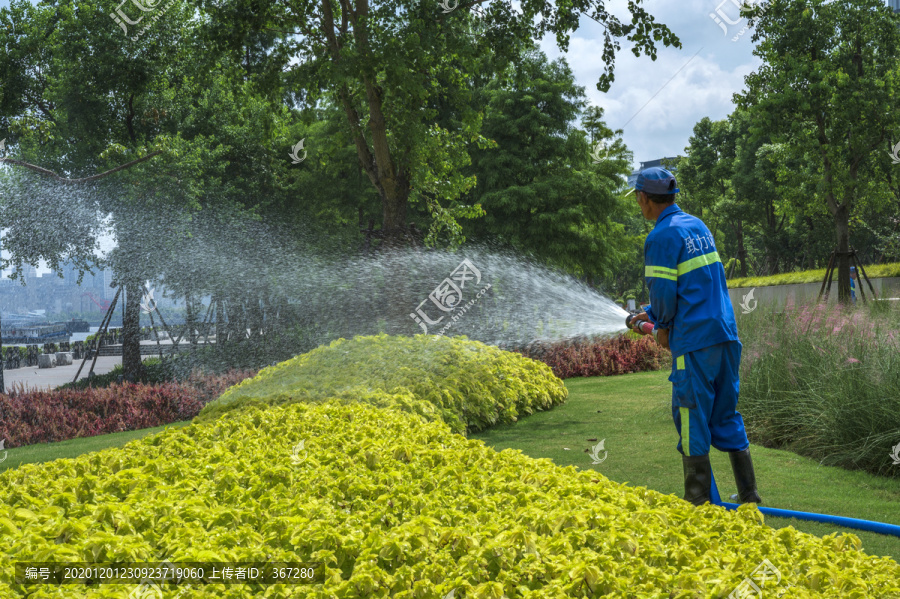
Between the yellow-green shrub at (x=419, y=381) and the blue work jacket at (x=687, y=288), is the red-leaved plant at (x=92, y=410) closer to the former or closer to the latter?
the yellow-green shrub at (x=419, y=381)

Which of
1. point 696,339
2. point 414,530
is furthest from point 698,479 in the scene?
point 414,530

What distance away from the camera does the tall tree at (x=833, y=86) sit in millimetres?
16344

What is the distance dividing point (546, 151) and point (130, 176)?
10196mm

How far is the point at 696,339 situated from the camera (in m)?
3.66

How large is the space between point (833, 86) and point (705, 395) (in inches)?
632

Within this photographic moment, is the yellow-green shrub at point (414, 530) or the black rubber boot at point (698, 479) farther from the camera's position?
the black rubber boot at point (698, 479)

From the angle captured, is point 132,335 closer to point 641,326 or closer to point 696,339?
point 641,326

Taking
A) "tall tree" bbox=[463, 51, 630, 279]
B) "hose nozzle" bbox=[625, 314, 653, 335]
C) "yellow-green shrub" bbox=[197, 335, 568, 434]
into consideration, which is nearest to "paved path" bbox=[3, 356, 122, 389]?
"tall tree" bbox=[463, 51, 630, 279]

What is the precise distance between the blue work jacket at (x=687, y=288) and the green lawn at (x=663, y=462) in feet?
4.13

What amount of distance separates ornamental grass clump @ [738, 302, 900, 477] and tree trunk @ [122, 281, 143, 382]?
1332 centimetres

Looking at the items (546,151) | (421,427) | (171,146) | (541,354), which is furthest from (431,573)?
(546,151)

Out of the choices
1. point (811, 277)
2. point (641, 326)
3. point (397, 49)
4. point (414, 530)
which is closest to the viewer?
point (414, 530)

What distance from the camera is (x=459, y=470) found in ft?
11.5

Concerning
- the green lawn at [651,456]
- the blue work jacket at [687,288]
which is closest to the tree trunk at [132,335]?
the green lawn at [651,456]
